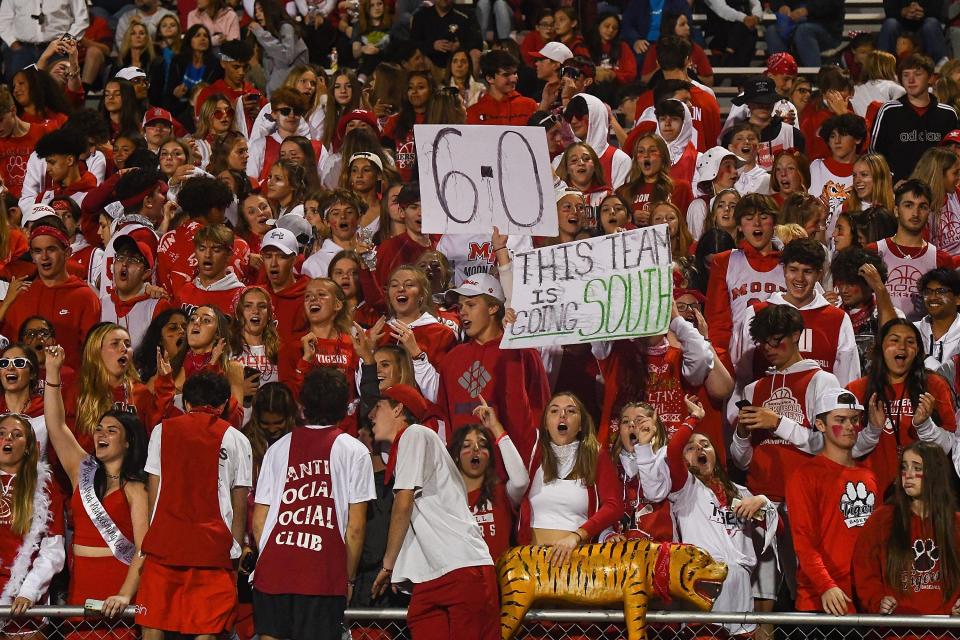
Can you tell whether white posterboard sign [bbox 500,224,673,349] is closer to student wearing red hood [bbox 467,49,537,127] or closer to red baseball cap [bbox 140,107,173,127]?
student wearing red hood [bbox 467,49,537,127]

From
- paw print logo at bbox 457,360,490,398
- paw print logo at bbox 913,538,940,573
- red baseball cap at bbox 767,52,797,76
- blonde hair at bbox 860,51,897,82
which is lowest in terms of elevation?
paw print logo at bbox 913,538,940,573

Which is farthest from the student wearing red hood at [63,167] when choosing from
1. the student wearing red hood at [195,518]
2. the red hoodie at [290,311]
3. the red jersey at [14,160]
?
the student wearing red hood at [195,518]

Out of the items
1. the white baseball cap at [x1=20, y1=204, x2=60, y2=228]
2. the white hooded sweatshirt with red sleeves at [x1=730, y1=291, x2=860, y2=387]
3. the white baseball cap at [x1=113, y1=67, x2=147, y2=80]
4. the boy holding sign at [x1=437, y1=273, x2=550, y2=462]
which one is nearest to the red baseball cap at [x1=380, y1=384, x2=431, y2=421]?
the boy holding sign at [x1=437, y1=273, x2=550, y2=462]

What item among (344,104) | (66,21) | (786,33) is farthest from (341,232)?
(786,33)

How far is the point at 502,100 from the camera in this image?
12.6m

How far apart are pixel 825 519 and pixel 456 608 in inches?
73.3

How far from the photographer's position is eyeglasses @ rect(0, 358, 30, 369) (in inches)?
327

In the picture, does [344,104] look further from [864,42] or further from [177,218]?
[864,42]

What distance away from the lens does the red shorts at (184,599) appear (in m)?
7.18

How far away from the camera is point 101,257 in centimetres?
1031

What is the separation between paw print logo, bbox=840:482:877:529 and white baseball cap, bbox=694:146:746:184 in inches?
147

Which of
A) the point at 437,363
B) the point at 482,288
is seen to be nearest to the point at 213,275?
the point at 437,363

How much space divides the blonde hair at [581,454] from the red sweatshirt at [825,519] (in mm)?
921

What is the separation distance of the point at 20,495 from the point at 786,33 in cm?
969
